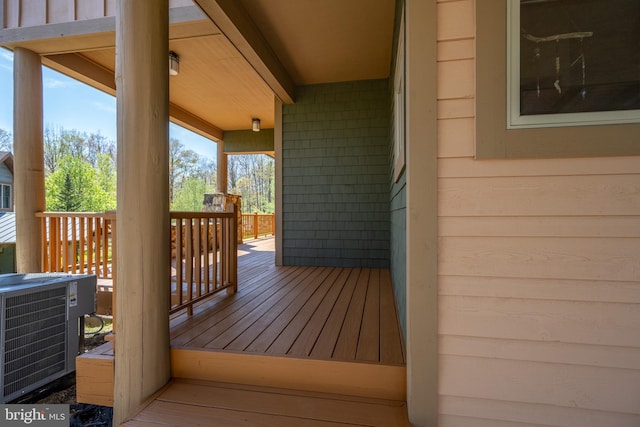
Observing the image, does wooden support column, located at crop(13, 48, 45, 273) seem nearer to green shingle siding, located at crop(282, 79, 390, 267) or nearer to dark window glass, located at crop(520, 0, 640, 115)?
green shingle siding, located at crop(282, 79, 390, 267)

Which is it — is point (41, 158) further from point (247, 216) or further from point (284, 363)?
point (247, 216)

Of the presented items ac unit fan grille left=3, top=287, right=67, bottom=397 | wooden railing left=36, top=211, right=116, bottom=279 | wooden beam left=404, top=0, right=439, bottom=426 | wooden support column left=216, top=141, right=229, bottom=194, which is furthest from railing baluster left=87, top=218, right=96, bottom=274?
wooden beam left=404, top=0, right=439, bottom=426

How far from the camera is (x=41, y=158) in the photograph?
3.80 m

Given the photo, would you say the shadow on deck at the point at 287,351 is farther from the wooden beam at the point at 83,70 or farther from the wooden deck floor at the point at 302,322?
the wooden beam at the point at 83,70

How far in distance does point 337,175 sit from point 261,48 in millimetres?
1909

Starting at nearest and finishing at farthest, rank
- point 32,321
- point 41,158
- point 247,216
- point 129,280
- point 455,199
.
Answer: point 455,199, point 129,280, point 32,321, point 41,158, point 247,216

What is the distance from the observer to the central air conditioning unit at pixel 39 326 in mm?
2197

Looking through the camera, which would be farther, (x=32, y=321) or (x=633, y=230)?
(x=32, y=321)

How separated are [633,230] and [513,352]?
683 mm

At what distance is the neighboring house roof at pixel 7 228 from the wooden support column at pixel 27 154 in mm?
812

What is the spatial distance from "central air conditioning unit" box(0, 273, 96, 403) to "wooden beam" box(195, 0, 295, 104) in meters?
2.72

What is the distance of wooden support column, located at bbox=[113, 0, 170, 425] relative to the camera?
5.00ft

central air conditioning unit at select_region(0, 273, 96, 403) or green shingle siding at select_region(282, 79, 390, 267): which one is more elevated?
green shingle siding at select_region(282, 79, 390, 267)

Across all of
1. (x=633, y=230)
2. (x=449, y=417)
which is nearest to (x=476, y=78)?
(x=633, y=230)
